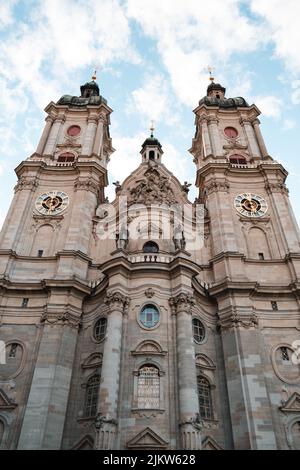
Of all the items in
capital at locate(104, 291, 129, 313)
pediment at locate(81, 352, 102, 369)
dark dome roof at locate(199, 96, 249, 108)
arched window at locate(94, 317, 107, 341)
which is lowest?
pediment at locate(81, 352, 102, 369)

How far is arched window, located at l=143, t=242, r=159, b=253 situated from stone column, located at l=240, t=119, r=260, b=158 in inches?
504

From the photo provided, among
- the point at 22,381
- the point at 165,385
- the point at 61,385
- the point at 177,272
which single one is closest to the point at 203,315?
the point at 177,272

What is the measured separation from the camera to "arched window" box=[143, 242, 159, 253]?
25697 mm

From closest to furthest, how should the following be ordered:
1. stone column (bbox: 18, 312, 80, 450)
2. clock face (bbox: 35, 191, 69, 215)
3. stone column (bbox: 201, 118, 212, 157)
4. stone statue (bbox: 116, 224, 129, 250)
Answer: stone column (bbox: 18, 312, 80, 450) → stone statue (bbox: 116, 224, 129, 250) → clock face (bbox: 35, 191, 69, 215) → stone column (bbox: 201, 118, 212, 157)

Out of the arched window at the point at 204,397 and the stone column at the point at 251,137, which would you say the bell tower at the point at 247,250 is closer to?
the stone column at the point at 251,137

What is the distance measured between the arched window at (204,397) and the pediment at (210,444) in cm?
106

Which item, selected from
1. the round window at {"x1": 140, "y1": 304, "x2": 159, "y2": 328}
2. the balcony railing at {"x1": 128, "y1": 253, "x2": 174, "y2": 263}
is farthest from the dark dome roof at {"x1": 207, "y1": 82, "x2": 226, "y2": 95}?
the round window at {"x1": 140, "y1": 304, "x2": 159, "y2": 328}

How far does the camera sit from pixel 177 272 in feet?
72.5

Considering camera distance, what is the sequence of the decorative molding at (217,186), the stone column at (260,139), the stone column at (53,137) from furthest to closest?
the stone column at (260,139) < the stone column at (53,137) < the decorative molding at (217,186)

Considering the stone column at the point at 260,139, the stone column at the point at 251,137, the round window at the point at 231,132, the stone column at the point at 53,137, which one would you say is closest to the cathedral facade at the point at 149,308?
the stone column at the point at 53,137

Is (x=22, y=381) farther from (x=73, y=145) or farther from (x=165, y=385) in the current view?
(x=73, y=145)

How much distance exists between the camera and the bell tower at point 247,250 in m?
19.4

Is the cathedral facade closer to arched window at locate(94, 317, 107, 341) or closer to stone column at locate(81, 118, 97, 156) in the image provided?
arched window at locate(94, 317, 107, 341)

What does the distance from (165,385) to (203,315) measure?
5109 millimetres
